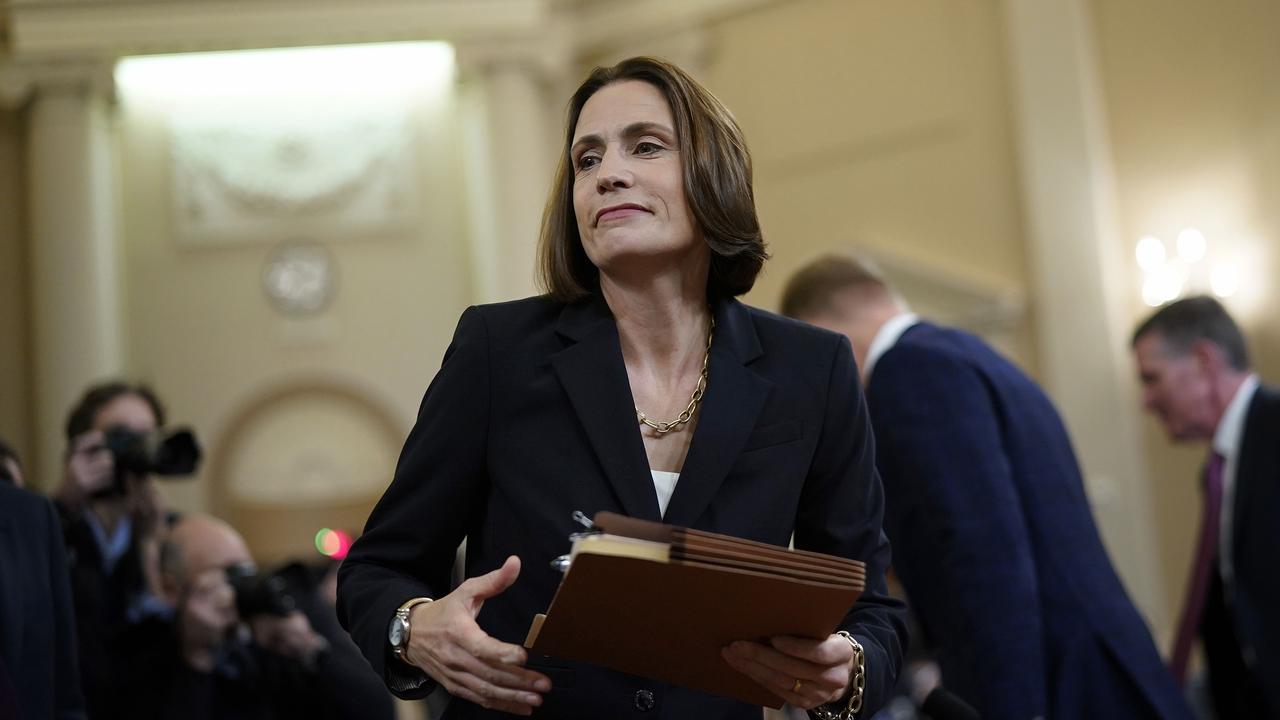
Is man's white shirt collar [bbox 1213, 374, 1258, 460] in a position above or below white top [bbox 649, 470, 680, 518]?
below

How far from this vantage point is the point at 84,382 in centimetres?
1121

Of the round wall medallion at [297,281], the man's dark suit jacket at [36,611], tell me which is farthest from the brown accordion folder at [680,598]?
the round wall medallion at [297,281]

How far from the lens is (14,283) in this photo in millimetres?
11719

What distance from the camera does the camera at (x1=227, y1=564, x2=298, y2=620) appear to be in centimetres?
360

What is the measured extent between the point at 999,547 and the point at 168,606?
2211mm

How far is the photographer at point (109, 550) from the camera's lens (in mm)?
3511

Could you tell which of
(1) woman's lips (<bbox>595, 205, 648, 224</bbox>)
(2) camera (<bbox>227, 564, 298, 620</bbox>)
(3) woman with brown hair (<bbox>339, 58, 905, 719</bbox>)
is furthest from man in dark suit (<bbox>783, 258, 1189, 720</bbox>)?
(2) camera (<bbox>227, 564, 298, 620</bbox>)

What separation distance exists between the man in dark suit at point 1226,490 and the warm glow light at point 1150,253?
16.0 ft

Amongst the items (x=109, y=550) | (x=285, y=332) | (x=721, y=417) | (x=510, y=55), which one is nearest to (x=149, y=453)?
(x=109, y=550)

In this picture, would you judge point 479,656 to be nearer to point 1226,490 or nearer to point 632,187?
point 632,187

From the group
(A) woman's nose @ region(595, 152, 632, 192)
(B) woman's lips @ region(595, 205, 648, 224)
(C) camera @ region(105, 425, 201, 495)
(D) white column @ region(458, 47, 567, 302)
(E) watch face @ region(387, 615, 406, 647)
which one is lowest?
(E) watch face @ region(387, 615, 406, 647)

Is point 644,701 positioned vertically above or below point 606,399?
below

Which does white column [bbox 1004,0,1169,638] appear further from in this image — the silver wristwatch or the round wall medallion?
the silver wristwatch

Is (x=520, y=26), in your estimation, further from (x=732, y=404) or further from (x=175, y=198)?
(x=732, y=404)
